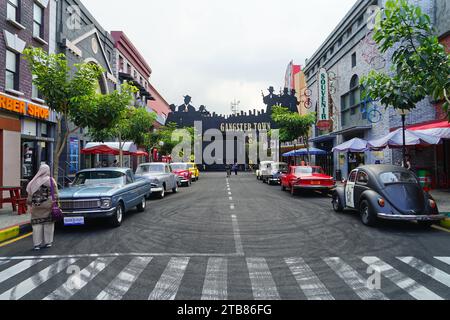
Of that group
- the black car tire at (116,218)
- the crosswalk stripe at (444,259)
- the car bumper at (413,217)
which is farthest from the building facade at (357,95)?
the black car tire at (116,218)

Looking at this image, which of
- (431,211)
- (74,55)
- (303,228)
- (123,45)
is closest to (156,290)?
(303,228)

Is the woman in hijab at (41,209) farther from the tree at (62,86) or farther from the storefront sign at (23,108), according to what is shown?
the storefront sign at (23,108)

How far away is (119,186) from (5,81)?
9120 millimetres

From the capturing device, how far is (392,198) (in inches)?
311

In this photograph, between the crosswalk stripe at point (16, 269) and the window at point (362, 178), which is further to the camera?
the window at point (362, 178)

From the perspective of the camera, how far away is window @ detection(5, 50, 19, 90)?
13930mm

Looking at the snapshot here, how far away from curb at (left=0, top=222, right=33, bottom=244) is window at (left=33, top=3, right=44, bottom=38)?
12.1 m

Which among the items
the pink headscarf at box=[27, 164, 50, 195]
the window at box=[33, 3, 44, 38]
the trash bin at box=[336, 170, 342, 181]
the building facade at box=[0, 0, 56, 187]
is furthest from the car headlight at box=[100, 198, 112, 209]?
the trash bin at box=[336, 170, 342, 181]

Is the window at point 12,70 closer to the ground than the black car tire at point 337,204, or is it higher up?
higher up

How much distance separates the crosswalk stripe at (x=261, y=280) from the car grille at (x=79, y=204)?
4.34 metres

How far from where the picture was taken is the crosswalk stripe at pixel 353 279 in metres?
3.86

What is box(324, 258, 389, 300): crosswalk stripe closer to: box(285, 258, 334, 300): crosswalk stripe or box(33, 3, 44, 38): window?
box(285, 258, 334, 300): crosswalk stripe
